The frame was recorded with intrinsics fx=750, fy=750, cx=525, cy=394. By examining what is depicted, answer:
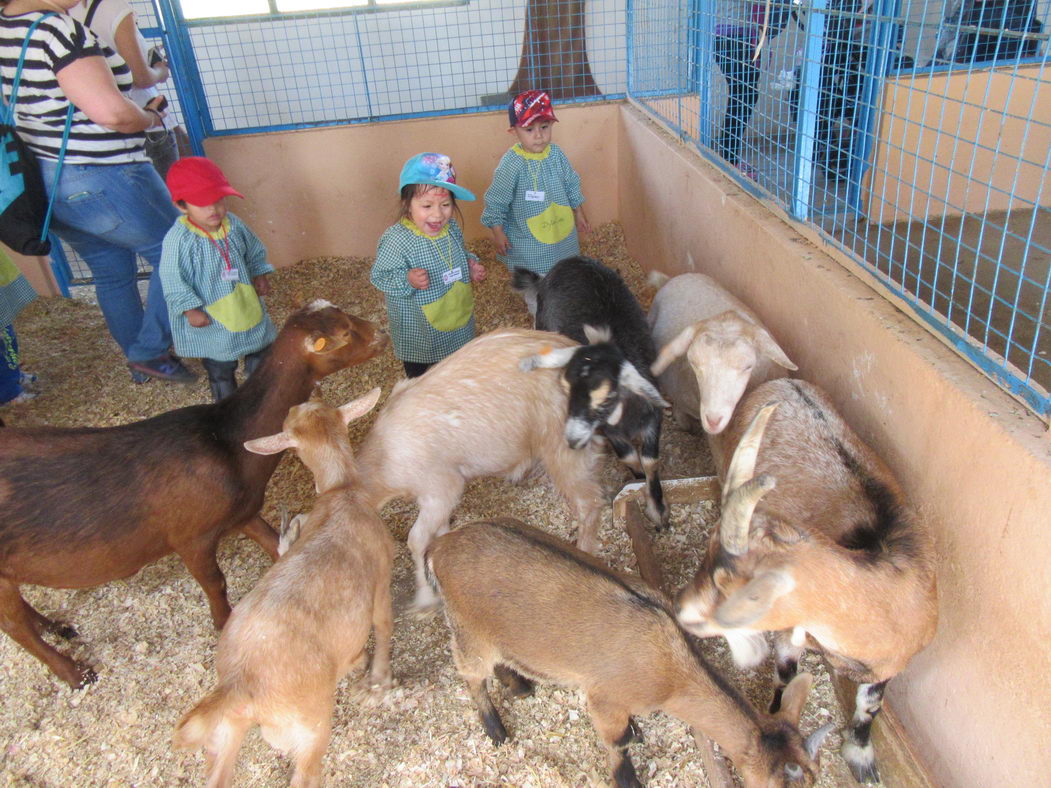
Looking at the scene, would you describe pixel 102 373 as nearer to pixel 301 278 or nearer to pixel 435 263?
pixel 301 278

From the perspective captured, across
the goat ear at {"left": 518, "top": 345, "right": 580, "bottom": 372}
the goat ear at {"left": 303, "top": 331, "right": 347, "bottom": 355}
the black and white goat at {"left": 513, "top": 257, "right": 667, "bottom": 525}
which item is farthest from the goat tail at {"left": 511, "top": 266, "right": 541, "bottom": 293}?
the goat ear at {"left": 303, "top": 331, "right": 347, "bottom": 355}

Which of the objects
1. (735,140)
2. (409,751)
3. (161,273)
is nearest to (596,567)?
(409,751)

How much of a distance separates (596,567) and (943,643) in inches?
44.4

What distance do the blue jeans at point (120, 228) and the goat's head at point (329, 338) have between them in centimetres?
140

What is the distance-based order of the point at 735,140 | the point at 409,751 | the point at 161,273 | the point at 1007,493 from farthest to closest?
the point at 735,140 < the point at 161,273 < the point at 409,751 < the point at 1007,493

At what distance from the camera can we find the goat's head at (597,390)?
11.1 feet

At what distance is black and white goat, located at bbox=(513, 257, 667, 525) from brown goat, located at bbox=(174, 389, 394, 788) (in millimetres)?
1060

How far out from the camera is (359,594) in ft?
8.82

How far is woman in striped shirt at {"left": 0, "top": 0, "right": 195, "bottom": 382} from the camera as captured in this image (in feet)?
12.1

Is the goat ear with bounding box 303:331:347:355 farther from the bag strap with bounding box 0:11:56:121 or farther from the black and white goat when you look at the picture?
the bag strap with bounding box 0:11:56:121

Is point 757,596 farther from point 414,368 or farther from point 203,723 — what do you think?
point 414,368

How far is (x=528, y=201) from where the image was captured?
17.7 feet

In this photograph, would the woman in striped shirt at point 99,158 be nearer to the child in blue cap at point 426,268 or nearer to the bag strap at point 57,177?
the bag strap at point 57,177

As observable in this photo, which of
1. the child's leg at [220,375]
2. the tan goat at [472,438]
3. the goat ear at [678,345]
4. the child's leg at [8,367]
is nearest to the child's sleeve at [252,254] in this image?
the child's leg at [220,375]
